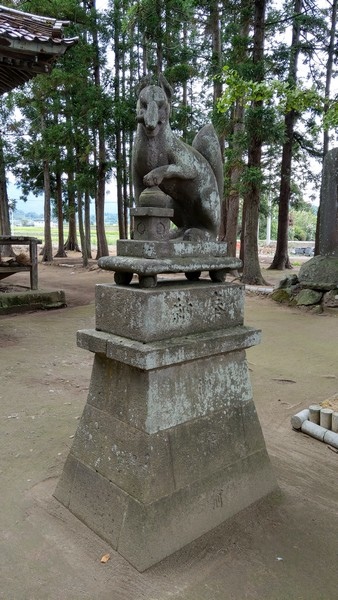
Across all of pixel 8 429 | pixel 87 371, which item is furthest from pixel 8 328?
pixel 8 429

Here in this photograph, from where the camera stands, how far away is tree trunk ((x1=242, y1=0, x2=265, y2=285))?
1144 centimetres

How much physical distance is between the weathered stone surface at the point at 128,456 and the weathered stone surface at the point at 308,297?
815 cm

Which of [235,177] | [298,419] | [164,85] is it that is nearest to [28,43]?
[164,85]

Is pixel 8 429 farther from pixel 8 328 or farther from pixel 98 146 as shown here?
pixel 98 146

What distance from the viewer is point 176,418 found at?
108 inches

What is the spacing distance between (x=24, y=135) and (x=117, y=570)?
22050 mm

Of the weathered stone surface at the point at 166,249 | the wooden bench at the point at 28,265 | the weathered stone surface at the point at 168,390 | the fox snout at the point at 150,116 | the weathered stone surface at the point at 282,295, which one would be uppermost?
the fox snout at the point at 150,116

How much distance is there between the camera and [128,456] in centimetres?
265

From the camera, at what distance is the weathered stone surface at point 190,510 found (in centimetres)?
248

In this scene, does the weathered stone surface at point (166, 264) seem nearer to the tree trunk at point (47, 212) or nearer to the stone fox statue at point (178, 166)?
the stone fox statue at point (178, 166)

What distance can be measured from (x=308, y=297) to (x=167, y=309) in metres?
8.26

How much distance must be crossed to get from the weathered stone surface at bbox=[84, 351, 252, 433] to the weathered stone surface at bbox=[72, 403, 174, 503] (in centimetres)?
7

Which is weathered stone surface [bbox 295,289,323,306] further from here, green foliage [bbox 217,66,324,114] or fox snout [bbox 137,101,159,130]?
fox snout [bbox 137,101,159,130]

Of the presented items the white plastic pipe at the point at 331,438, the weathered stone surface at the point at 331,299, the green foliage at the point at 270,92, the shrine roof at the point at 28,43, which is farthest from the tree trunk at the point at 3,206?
the white plastic pipe at the point at 331,438
